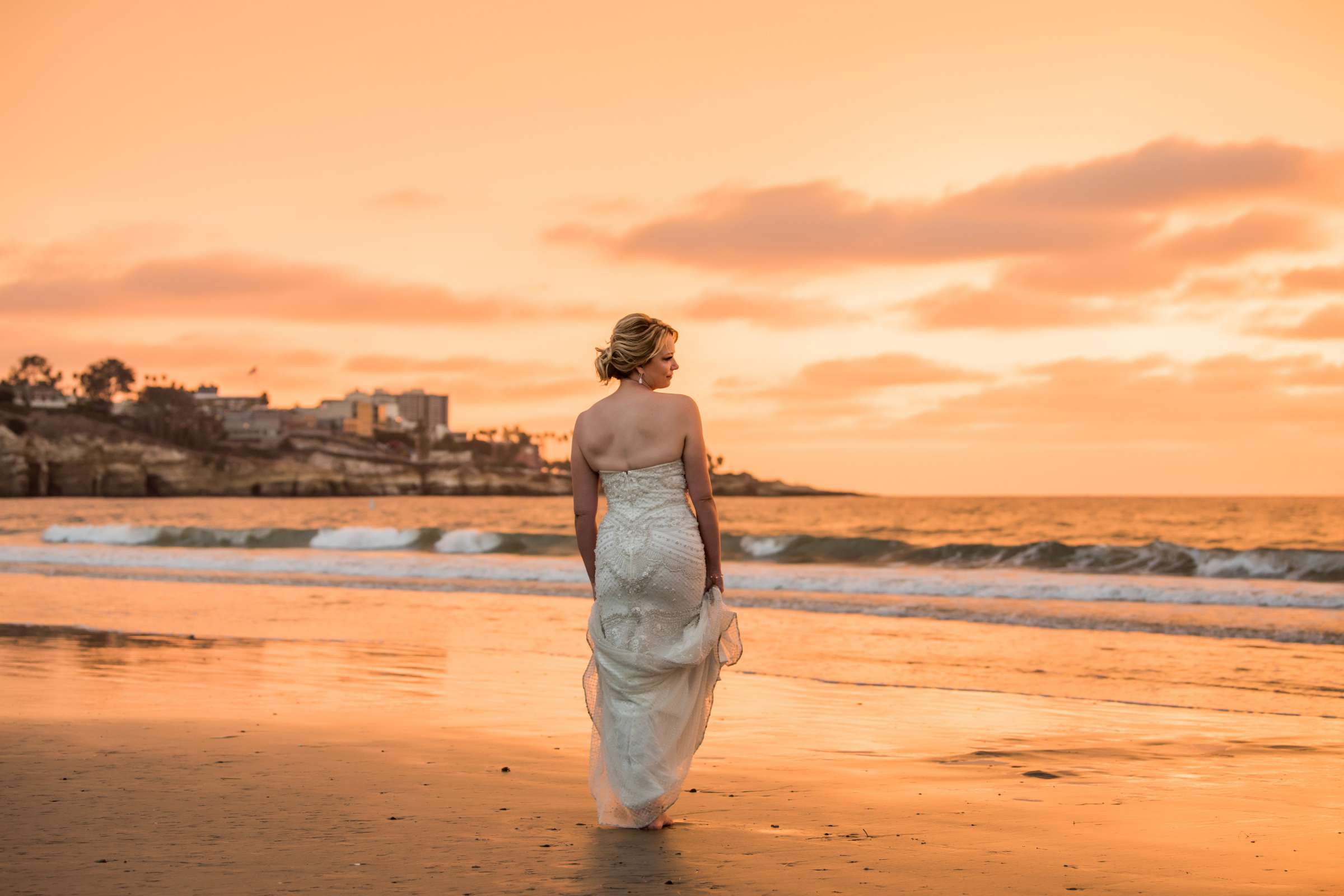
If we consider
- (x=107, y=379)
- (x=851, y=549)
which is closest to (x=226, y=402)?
(x=107, y=379)

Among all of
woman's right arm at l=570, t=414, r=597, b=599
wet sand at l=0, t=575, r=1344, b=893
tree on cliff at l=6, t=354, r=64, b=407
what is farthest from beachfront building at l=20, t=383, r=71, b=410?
woman's right arm at l=570, t=414, r=597, b=599

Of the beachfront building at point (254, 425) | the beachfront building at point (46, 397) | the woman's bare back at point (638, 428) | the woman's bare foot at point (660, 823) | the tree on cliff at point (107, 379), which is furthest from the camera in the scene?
the tree on cliff at point (107, 379)

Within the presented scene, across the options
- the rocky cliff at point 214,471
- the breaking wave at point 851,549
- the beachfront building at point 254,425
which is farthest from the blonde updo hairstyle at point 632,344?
the beachfront building at point 254,425

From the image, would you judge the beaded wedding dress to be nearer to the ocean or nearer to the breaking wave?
the ocean

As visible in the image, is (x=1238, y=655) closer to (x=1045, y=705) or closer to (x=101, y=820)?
(x=1045, y=705)

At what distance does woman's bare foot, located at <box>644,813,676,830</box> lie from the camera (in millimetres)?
4980

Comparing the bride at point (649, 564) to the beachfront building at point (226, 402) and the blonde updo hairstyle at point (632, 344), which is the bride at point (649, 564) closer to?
the blonde updo hairstyle at point (632, 344)

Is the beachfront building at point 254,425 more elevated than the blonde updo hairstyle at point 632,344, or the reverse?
the beachfront building at point 254,425

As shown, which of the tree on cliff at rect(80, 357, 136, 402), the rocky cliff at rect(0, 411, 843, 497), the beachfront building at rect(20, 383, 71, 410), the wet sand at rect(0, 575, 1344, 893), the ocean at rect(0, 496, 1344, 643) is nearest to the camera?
the wet sand at rect(0, 575, 1344, 893)

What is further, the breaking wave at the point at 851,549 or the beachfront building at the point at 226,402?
the beachfront building at the point at 226,402

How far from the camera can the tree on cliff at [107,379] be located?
178 metres

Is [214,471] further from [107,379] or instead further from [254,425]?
[107,379]

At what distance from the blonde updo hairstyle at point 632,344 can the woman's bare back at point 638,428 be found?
13 centimetres

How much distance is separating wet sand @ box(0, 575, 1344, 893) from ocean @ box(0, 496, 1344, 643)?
5460 mm
